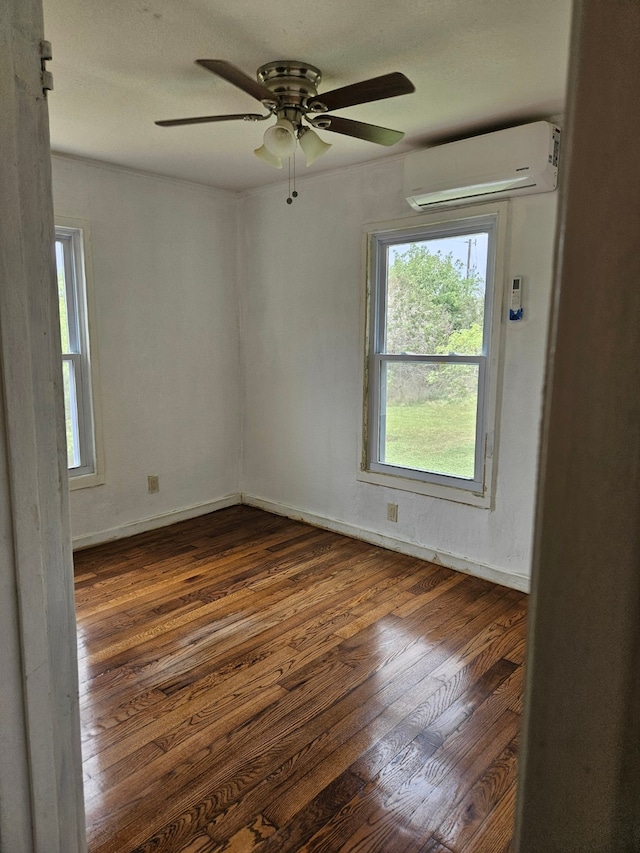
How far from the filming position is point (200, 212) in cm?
411

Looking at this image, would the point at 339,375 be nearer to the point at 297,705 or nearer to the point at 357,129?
the point at 357,129

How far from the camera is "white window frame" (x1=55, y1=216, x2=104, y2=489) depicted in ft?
11.5

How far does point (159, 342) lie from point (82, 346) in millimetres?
551

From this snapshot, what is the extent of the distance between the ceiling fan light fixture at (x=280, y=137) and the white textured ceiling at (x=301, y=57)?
24cm

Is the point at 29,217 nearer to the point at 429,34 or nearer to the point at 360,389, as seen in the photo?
the point at 429,34

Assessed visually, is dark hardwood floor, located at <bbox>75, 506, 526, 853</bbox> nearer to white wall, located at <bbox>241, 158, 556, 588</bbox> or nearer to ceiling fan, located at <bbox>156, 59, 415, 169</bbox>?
white wall, located at <bbox>241, 158, 556, 588</bbox>

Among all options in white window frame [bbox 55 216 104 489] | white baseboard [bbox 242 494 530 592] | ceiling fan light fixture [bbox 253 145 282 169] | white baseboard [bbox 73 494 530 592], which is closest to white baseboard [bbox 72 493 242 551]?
white baseboard [bbox 73 494 530 592]

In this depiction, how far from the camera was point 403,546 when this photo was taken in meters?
3.65

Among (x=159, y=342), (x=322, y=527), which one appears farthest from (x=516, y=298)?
(x=159, y=342)

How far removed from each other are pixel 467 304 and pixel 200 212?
2177 mm

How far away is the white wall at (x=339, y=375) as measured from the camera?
3.00 metres

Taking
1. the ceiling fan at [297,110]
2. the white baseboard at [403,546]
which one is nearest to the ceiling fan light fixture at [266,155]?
the ceiling fan at [297,110]

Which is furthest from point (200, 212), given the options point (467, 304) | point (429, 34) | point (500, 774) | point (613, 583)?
point (613, 583)

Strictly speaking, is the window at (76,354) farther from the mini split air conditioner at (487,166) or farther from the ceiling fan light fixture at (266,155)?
the mini split air conditioner at (487,166)
